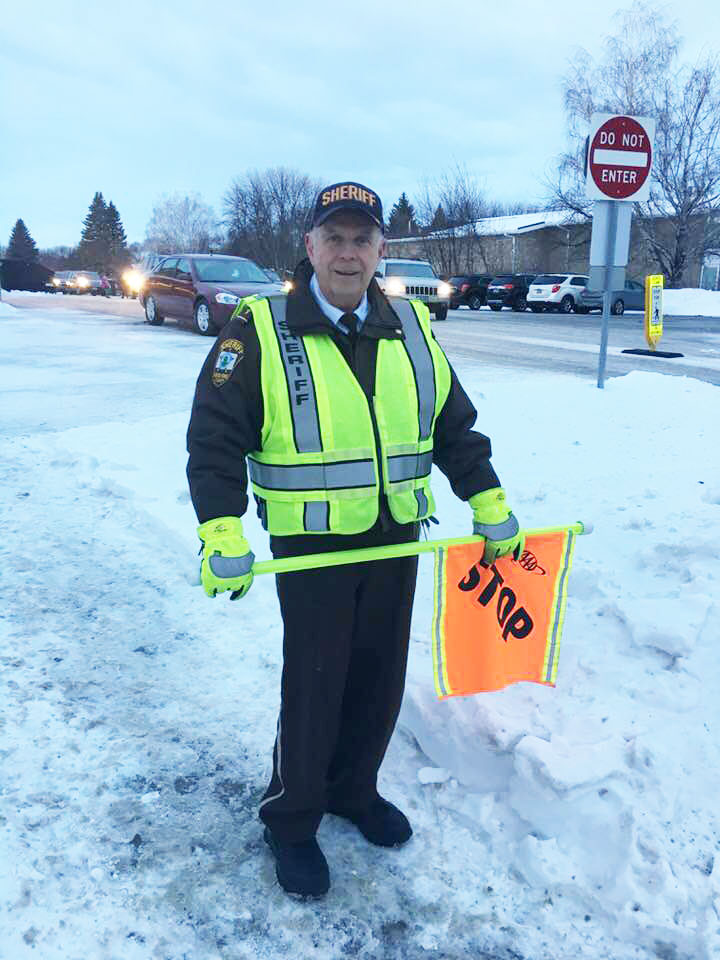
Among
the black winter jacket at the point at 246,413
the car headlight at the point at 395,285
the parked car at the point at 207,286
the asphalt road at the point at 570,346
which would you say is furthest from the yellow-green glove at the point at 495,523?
the car headlight at the point at 395,285

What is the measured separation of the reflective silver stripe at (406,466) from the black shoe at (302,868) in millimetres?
1089

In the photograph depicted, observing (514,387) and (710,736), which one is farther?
(514,387)

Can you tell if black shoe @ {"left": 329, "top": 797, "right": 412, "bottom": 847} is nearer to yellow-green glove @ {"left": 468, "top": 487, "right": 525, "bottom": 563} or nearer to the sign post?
yellow-green glove @ {"left": 468, "top": 487, "right": 525, "bottom": 563}

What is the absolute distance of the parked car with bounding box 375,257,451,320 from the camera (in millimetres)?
20078

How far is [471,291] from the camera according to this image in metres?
33.2

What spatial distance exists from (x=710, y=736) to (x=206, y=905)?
1735mm

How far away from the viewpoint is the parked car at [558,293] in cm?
2955

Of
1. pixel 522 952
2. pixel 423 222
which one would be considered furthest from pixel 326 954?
pixel 423 222

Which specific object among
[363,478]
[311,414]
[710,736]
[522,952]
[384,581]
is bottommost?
[522,952]

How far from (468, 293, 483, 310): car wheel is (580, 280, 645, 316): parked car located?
181 inches

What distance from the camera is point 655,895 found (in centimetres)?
222

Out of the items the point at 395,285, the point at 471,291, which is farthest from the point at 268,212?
the point at 395,285

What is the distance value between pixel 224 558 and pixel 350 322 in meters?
0.71

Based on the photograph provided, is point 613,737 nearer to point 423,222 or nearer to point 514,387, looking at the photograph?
point 514,387
